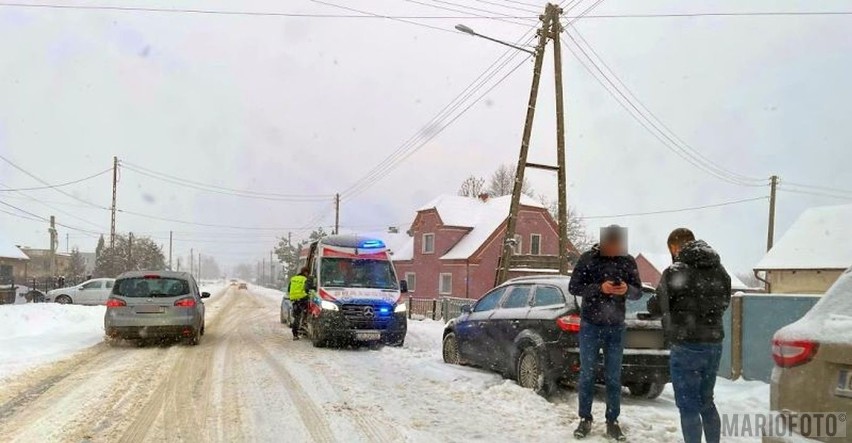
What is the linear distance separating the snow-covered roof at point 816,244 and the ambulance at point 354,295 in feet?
75.6

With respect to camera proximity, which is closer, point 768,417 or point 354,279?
point 768,417

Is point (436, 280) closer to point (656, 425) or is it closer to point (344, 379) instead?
point (344, 379)

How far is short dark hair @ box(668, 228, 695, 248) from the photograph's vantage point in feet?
15.6

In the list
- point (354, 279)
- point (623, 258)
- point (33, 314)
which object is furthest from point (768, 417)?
point (33, 314)

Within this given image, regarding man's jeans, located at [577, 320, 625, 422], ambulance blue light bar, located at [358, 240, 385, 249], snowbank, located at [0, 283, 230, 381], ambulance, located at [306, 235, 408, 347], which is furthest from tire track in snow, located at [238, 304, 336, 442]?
ambulance blue light bar, located at [358, 240, 385, 249]

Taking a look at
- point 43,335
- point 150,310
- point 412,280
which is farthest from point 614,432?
point 412,280

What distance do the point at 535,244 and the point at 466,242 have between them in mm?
4459

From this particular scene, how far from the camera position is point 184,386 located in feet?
25.5

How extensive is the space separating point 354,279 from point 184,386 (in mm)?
5586

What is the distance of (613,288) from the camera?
17.3 feet

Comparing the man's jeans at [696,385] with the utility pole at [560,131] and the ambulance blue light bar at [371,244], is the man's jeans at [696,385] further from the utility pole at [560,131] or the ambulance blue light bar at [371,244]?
the utility pole at [560,131]

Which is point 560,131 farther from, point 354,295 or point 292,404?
point 292,404

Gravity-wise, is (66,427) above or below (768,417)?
below

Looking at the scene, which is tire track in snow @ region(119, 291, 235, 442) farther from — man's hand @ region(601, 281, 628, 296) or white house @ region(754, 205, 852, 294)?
white house @ region(754, 205, 852, 294)
